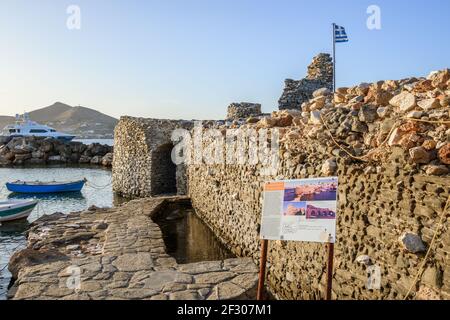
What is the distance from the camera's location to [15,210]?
41.8ft

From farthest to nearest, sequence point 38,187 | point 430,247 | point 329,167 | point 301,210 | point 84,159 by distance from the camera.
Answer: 1. point 84,159
2. point 38,187
3. point 329,167
4. point 301,210
5. point 430,247

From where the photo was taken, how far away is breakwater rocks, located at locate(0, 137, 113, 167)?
119 feet

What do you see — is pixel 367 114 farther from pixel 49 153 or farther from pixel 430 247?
pixel 49 153

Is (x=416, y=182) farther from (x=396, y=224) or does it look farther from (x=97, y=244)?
(x=97, y=244)

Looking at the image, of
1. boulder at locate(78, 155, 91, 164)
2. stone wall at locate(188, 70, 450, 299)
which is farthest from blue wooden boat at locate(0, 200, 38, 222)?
boulder at locate(78, 155, 91, 164)

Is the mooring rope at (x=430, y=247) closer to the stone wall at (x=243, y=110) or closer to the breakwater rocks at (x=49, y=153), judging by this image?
the stone wall at (x=243, y=110)

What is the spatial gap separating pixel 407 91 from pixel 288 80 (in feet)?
33.4

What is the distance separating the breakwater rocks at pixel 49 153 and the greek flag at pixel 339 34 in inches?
1063

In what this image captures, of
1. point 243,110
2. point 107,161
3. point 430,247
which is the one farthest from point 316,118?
point 107,161

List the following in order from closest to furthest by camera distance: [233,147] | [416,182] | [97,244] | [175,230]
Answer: [416,182], [97,244], [233,147], [175,230]

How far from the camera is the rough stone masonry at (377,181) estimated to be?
336 cm

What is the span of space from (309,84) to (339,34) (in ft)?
7.30
